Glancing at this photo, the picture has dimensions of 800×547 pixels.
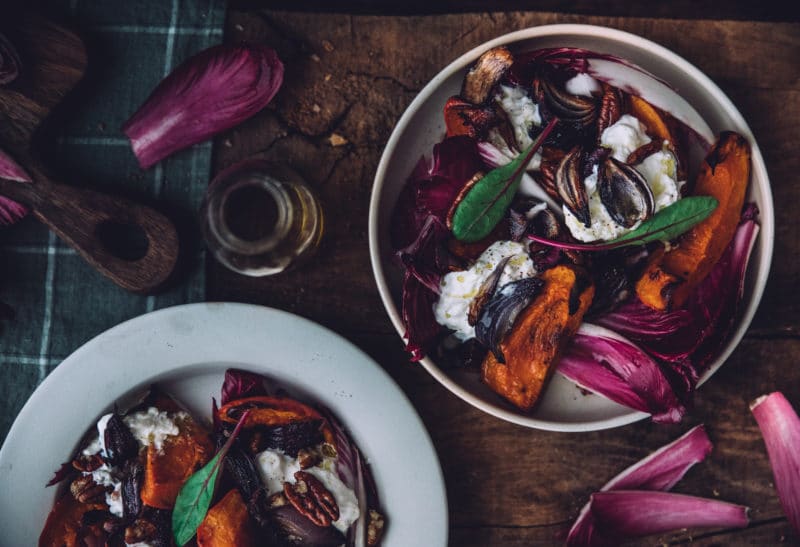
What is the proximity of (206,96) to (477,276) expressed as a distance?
525 millimetres

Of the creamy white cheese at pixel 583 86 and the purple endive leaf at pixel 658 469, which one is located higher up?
the creamy white cheese at pixel 583 86

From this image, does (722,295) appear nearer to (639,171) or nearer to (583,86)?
(639,171)

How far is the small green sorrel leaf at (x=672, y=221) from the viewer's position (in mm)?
912

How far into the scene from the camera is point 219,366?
1.07 meters

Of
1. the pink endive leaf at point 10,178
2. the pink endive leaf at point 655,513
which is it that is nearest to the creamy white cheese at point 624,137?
the pink endive leaf at point 655,513

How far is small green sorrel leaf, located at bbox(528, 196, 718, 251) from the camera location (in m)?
0.91

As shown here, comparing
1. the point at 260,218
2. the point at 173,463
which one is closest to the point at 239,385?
the point at 173,463

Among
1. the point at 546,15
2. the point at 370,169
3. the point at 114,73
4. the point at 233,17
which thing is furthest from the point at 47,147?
the point at 546,15

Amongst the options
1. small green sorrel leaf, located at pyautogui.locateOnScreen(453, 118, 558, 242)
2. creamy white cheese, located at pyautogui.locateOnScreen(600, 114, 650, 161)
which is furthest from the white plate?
creamy white cheese, located at pyautogui.locateOnScreen(600, 114, 650, 161)

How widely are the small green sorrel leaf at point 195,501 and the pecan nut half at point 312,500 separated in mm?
114

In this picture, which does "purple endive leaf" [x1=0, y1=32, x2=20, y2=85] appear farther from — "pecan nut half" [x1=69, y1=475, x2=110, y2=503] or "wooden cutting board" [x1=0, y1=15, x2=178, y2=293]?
"pecan nut half" [x1=69, y1=475, x2=110, y2=503]

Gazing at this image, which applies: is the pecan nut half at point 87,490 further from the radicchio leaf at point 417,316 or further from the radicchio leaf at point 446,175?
the radicchio leaf at point 446,175

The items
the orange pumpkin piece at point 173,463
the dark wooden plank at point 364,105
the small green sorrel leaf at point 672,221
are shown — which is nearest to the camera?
the small green sorrel leaf at point 672,221

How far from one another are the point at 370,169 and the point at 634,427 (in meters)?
0.61
